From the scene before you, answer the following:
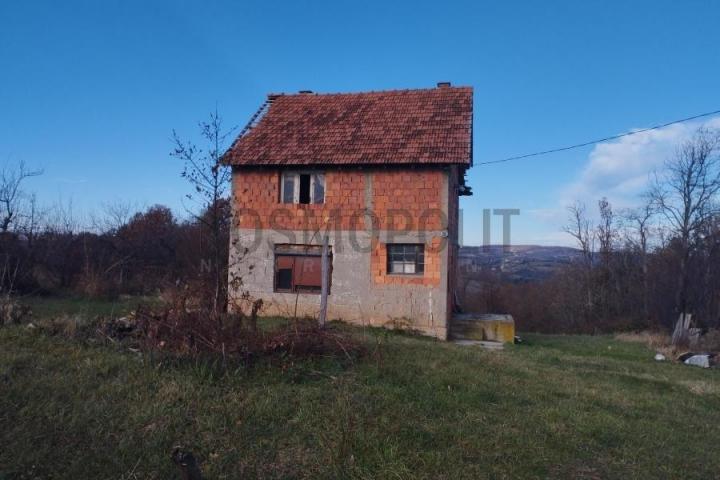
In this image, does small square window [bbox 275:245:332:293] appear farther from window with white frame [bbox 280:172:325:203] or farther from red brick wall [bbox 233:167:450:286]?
window with white frame [bbox 280:172:325:203]

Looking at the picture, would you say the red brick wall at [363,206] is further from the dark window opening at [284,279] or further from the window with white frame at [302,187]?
the dark window opening at [284,279]

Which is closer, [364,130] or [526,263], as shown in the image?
[364,130]

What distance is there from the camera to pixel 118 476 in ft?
11.5

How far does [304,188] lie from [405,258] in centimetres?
343

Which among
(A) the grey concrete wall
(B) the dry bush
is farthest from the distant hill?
(B) the dry bush

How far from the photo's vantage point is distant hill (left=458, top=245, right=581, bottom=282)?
34.6 metres

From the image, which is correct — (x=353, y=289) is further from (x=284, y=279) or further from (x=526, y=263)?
(x=526, y=263)

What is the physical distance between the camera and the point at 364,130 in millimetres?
13430

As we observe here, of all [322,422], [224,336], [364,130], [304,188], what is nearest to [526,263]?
[364,130]

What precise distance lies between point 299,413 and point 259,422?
1.33 ft

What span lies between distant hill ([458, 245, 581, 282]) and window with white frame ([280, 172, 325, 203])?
2172 cm

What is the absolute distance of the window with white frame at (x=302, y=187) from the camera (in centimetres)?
1287

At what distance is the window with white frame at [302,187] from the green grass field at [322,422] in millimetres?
7106

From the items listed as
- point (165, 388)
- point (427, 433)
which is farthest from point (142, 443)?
point (427, 433)
